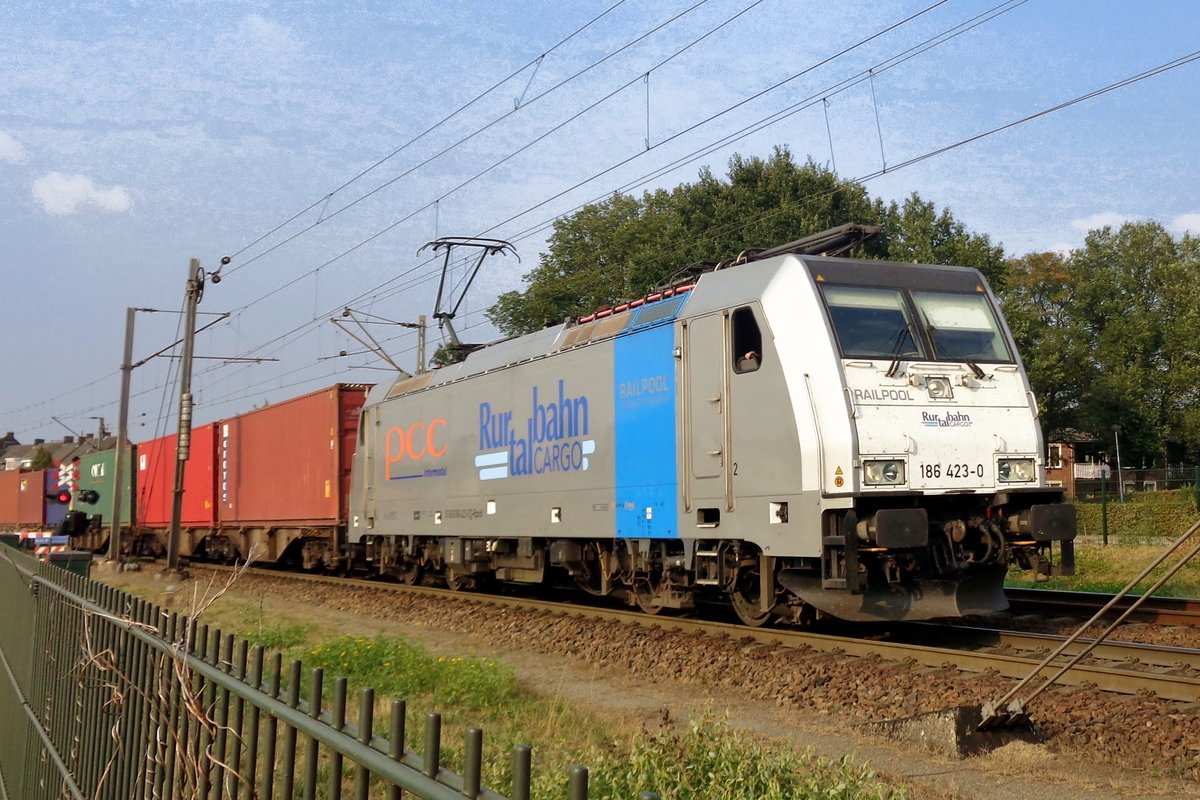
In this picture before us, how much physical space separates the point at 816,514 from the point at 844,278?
2.31m

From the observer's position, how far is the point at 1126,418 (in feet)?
168

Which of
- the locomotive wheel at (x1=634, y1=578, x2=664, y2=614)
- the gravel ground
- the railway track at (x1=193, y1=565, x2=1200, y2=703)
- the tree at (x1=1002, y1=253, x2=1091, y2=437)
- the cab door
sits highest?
the tree at (x1=1002, y1=253, x2=1091, y2=437)

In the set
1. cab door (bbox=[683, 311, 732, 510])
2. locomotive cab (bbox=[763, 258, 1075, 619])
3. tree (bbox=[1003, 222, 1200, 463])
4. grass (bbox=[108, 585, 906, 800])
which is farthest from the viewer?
tree (bbox=[1003, 222, 1200, 463])

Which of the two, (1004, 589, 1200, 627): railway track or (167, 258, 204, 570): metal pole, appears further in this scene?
(167, 258, 204, 570): metal pole

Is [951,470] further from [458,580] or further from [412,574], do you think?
[412,574]

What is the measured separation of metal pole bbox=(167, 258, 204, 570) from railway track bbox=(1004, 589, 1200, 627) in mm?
17055

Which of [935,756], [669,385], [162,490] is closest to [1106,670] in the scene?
[935,756]

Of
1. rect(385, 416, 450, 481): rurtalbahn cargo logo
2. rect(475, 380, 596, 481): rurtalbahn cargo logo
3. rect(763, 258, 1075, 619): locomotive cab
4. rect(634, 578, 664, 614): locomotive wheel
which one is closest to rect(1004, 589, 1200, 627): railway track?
rect(763, 258, 1075, 619): locomotive cab

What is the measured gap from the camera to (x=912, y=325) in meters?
10.1

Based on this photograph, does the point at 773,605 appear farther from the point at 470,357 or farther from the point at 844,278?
the point at 470,357

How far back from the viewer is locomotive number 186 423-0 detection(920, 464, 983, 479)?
9.38m

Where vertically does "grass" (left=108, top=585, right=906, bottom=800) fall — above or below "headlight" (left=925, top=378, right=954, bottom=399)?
below

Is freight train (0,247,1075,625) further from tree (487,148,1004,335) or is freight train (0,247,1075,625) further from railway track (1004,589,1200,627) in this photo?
tree (487,148,1004,335)

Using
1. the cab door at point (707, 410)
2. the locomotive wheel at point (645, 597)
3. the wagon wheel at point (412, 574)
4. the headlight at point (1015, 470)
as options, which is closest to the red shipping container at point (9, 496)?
the wagon wheel at point (412, 574)
